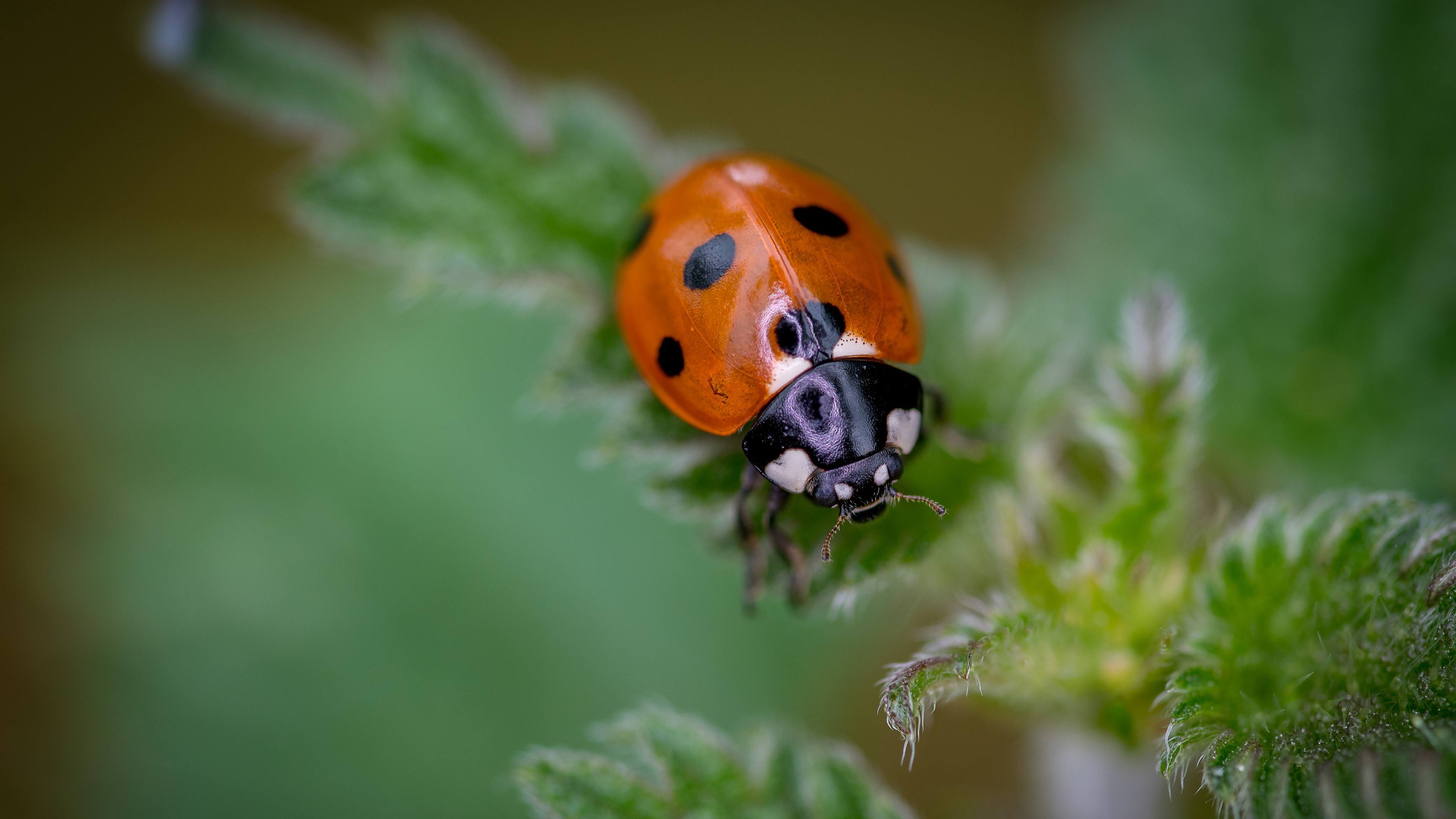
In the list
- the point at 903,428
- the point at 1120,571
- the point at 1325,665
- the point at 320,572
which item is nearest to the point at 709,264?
the point at 903,428

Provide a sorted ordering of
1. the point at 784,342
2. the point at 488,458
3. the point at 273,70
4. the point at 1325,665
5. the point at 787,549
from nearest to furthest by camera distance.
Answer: the point at 1325,665
the point at 784,342
the point at 787,549
the point at 273,70
the point at 488,458

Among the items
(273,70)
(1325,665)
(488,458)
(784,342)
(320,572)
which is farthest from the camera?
(488,458)

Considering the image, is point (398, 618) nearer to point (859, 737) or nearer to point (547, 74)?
point (859, 737)

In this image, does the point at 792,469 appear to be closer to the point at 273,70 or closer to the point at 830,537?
the point at 830,537

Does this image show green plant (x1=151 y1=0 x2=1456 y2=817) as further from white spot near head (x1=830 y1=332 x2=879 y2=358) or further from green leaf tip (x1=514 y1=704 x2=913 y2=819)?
white spot near head (x1=830 y1=332 x2=879 y2=358)

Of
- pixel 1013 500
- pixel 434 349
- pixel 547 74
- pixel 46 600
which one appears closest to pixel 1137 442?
pixel 1013 500

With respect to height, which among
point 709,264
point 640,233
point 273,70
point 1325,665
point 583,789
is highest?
point 273,70

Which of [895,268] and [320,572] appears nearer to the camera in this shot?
[895,268]

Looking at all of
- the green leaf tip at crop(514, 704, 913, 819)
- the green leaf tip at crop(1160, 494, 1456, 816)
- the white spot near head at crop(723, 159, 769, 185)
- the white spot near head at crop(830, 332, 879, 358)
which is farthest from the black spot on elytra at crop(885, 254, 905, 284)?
the green leaf tip at crop(514, 704, 913, 819)
